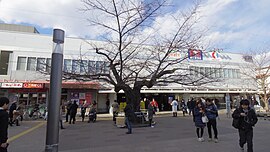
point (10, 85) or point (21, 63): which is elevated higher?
point (21, 63)

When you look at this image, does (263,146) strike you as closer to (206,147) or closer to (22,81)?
(206,147)

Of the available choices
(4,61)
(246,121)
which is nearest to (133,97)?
(246,121)

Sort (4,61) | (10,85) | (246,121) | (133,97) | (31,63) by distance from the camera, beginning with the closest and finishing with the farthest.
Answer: (246,121) < (133,97) < (10,85) < (4,61) < (31,63)

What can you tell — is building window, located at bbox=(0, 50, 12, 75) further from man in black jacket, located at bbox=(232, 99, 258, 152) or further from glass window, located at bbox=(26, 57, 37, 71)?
man in black jacket, located at bbox=(232, 99, 258, 152)

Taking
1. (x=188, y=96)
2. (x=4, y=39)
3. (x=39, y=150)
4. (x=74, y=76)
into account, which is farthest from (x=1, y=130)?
(x=188, y=96)

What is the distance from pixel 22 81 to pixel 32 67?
2.49 m

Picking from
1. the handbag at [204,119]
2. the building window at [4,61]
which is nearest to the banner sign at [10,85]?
the building window at [4,61]

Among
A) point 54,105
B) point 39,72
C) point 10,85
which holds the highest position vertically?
point 39,72

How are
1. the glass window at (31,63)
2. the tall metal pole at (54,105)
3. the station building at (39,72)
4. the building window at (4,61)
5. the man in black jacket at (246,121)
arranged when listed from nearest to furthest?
the tall metal pole at (54,105) < the man in black jacket at (246,121) < the station building at (39,72) < the building window at (4,61) < the glass window at (31,63)

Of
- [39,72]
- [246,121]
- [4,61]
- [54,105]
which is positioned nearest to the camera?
[54,105]

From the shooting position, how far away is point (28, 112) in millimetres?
17578

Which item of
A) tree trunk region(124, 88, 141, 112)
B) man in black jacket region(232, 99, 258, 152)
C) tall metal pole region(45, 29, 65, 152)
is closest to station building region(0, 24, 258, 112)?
tree trunk region(124, 88, 141, 112)

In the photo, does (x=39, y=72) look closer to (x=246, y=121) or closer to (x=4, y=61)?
(x=4, y=61)

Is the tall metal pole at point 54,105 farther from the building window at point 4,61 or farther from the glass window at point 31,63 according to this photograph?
the building window at point 4,61
